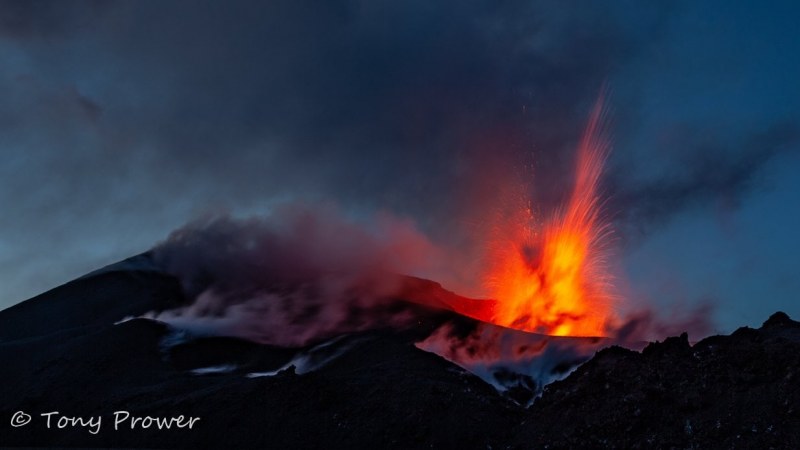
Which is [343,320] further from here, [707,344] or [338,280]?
[707,344]

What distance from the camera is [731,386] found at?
20453mm

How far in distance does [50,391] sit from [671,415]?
29.0 metres

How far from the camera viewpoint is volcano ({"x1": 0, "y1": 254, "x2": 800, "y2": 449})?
2025 cm

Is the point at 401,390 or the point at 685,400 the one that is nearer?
the point at 685,400

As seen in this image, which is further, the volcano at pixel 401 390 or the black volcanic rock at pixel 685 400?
the volcano at pixel 401 390

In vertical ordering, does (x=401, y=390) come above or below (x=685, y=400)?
above

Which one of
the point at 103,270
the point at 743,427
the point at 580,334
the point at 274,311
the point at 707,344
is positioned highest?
the point at 103,270

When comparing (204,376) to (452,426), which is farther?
(204,376)

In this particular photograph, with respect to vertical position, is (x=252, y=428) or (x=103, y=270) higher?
(x=103, y=270)

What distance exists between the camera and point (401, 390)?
26234mm

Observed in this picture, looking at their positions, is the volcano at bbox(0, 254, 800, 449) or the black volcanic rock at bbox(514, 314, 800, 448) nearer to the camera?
the black volcanic rock at bbox(514, 314, 800, 448)

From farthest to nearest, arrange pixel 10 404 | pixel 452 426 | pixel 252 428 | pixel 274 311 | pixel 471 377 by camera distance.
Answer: pixel 274 311, pixel 10 404, pixel 471 377, pixel 252 428, pixel 452 426

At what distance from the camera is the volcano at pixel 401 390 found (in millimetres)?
20250

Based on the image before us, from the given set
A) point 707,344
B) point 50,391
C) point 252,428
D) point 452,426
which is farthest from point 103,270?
point 707,344
